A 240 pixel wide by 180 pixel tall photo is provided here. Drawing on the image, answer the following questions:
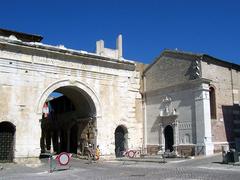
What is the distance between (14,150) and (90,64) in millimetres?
7437

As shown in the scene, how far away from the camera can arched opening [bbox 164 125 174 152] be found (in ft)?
75.3

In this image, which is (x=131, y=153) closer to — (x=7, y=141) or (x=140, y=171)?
(x=7, y=141)

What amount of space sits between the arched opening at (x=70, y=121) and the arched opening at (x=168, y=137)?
489 centimetres

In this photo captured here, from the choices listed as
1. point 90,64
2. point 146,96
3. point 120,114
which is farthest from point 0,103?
point 146,96

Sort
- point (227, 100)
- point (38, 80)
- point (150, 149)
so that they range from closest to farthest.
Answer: point (38, 80)
point (227, 100)
point (150, 149)

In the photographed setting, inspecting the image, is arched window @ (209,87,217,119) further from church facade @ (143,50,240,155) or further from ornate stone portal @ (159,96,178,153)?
ornate stone portal @ (159,96,178,153)

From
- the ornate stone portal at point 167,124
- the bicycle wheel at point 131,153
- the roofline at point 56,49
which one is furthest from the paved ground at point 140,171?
the roofline at point 56,49

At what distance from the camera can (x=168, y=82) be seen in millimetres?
23500

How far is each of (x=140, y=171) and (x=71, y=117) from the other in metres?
13.6

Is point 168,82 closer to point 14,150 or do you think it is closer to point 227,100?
point 227,100

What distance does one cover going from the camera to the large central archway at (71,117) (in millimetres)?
22562

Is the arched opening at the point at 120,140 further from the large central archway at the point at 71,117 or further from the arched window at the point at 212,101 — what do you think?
the arched window at the point at 212,101

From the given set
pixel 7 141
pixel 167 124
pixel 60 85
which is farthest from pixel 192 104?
pixel 7 141

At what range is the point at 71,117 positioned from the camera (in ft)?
89.6
